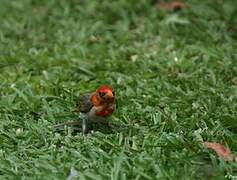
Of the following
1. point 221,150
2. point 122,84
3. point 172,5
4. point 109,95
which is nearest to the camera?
point 221,150

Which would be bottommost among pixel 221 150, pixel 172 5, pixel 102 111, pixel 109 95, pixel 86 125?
pixel 221 150

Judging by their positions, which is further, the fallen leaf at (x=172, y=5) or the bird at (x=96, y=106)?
the fallen leaf at (x=172, y=5)

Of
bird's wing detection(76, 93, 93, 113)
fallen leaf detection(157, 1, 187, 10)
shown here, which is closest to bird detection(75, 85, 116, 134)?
bird's wing detection(76, 93, 93, 113)

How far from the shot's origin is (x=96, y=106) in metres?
5.05

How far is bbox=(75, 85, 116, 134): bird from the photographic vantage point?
4.99 m

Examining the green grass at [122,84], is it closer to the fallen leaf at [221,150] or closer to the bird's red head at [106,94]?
the fallen leaf at [221,150]

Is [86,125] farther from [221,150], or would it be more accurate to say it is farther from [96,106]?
[221,150]

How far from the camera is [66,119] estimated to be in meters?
5.38

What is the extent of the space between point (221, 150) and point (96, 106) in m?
1.02

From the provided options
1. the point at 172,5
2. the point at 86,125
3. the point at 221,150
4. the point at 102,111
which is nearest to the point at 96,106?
the point at 102,111

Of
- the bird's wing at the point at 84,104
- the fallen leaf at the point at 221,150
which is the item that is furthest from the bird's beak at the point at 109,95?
the fallen leaf at the point at 221,150

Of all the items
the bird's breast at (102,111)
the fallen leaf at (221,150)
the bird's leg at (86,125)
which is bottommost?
the fallen leaf at (221,150)

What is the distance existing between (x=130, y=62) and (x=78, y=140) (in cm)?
182

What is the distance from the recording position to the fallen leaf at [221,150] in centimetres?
452
